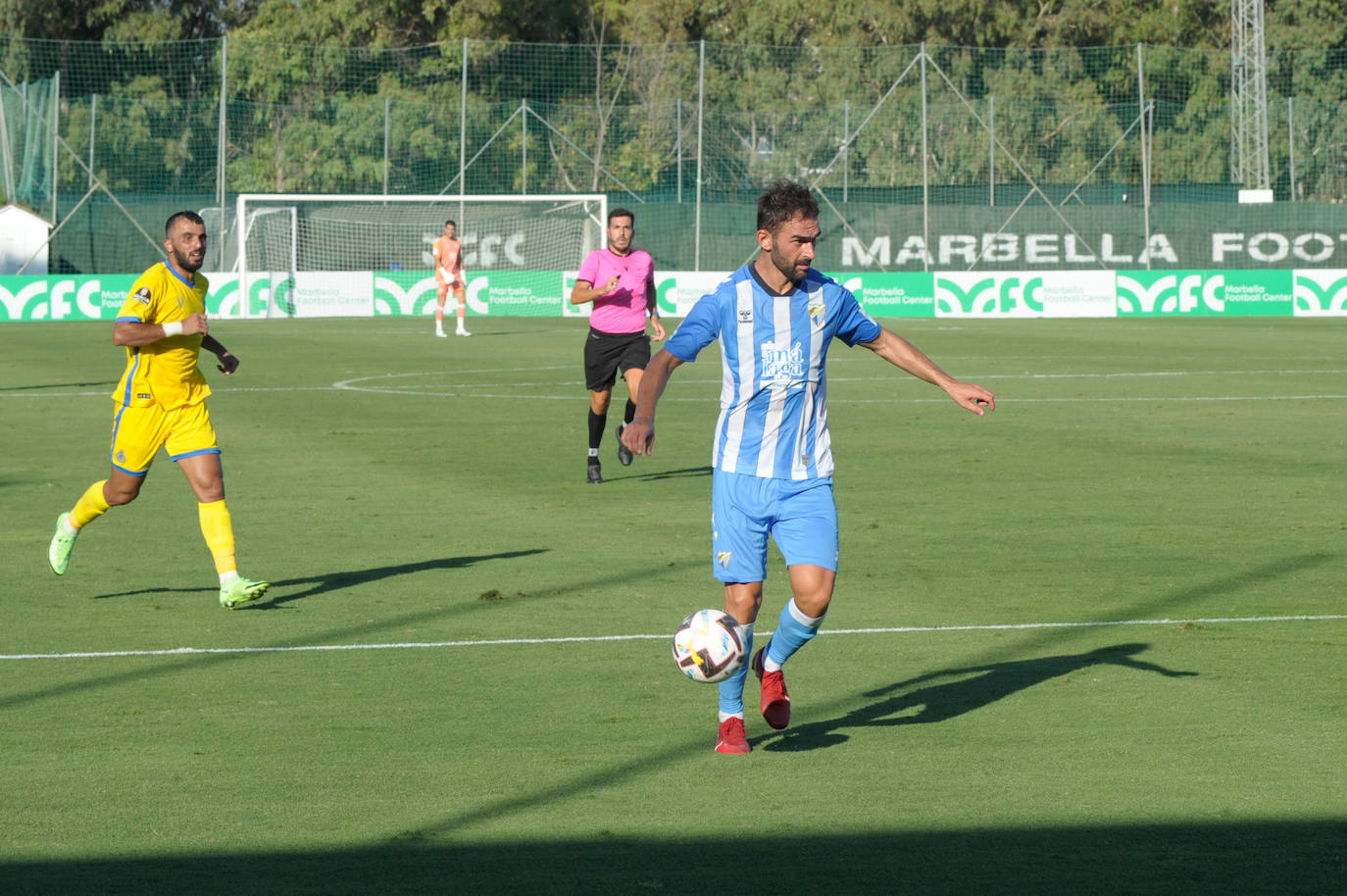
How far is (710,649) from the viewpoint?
636cm

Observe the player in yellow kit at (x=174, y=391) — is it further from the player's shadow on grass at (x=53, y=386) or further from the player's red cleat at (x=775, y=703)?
the player's shadow on grass at (x=53, y=386)

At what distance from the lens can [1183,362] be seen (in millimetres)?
26969

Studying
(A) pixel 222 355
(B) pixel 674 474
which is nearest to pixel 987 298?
(B) pixel 674 474

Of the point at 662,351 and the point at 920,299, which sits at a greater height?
the point at 920,299

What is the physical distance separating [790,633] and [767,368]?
0.96 m

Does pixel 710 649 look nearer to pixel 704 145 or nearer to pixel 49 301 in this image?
pixel 49 301

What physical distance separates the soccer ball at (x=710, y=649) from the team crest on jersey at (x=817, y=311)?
3.73 ft

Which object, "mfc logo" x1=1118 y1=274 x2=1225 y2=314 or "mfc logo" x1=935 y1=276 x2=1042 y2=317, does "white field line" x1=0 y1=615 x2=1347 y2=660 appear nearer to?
"mfc logo" x1=935 y1=276 x2=1042 y2=317

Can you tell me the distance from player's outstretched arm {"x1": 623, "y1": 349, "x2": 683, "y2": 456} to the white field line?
2.17m

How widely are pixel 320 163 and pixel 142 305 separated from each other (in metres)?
40.4

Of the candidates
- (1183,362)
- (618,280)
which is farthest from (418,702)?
(1183,362)

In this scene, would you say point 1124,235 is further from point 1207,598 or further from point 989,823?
point 989,823

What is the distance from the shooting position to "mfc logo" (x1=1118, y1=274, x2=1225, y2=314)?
1631 inches

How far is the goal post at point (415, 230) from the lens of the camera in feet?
146
